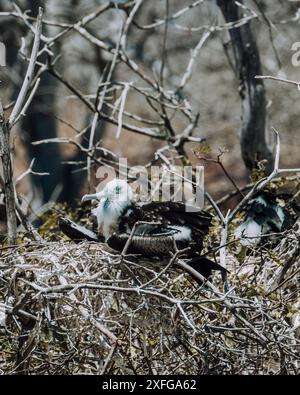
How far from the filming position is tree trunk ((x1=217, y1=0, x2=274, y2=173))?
575cm

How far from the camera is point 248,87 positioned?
229 inches

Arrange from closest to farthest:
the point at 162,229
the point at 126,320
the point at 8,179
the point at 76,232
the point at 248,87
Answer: the point at 126,320 < the point at 8,179 < the point at 162,229 < the point at 76,232 < the point at 248,87

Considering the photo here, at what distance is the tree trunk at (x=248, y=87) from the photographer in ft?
18.9

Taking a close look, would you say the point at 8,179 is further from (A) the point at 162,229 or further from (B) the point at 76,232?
(A) the point at 162,229

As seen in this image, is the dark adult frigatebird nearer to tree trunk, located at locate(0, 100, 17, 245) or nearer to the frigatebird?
tree trunk, located at locate(0, 100, 17, 245)

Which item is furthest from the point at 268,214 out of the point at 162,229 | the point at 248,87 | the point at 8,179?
the point at 8,179

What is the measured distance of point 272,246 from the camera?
457 centimetres

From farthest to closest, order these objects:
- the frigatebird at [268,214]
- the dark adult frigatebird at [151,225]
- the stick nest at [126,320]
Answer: the frigatebird at [268,214] → the dark adult frigatebird at [151,225] → the stick nest at [126,320]

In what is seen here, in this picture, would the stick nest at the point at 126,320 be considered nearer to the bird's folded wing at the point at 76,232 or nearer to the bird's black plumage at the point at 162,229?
the bird's black plumage at the point at 162,229

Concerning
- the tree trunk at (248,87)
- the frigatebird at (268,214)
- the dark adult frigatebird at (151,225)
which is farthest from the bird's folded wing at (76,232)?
the tree trunk at (248,87)

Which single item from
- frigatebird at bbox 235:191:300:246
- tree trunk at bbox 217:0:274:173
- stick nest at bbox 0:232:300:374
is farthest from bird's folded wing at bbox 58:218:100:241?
tree trunk at bbox 217:0:274:173

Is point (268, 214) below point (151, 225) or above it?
below
